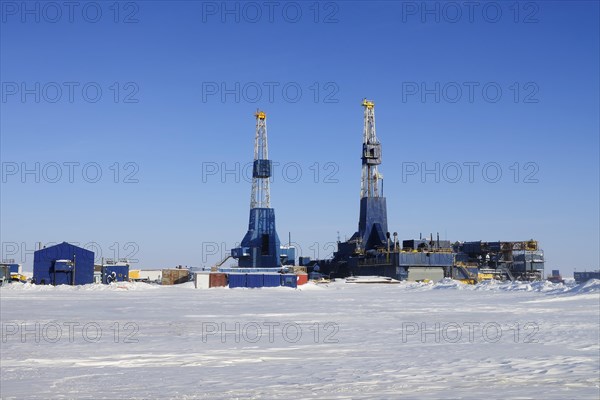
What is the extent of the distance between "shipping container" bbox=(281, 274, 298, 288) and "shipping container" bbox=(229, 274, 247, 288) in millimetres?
4299

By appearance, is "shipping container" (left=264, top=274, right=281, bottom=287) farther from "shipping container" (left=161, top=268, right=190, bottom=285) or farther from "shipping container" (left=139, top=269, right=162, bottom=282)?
"shipping container" (left=139, top=269, right=162, bottom=282)

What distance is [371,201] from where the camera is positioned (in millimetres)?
94938

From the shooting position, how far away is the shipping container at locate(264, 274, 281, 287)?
71.4 m

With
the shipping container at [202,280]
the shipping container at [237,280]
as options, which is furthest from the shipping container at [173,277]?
the shipping container at [237,280]

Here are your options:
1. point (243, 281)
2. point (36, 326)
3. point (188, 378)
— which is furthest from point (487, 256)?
point (188, 378)

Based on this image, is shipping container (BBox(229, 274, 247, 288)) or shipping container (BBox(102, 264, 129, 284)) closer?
shipping container (BBox(229, 274, 247, 288))

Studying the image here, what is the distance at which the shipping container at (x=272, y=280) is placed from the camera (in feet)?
234

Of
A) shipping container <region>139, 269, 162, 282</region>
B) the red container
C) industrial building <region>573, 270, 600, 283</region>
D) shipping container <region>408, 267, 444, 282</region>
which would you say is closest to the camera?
industrial building <region>573, 270, 600, 283</region>

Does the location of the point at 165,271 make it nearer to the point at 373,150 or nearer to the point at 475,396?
the point at 373,150

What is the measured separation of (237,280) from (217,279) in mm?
2377

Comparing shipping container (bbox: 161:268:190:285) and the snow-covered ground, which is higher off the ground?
the snow-covered ground

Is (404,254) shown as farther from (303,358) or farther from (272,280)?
(303,358)

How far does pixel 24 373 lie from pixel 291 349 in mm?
5080

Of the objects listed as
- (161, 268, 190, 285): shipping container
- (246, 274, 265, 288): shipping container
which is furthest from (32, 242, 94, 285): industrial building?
(246, 274, 265, 288): shipping container
